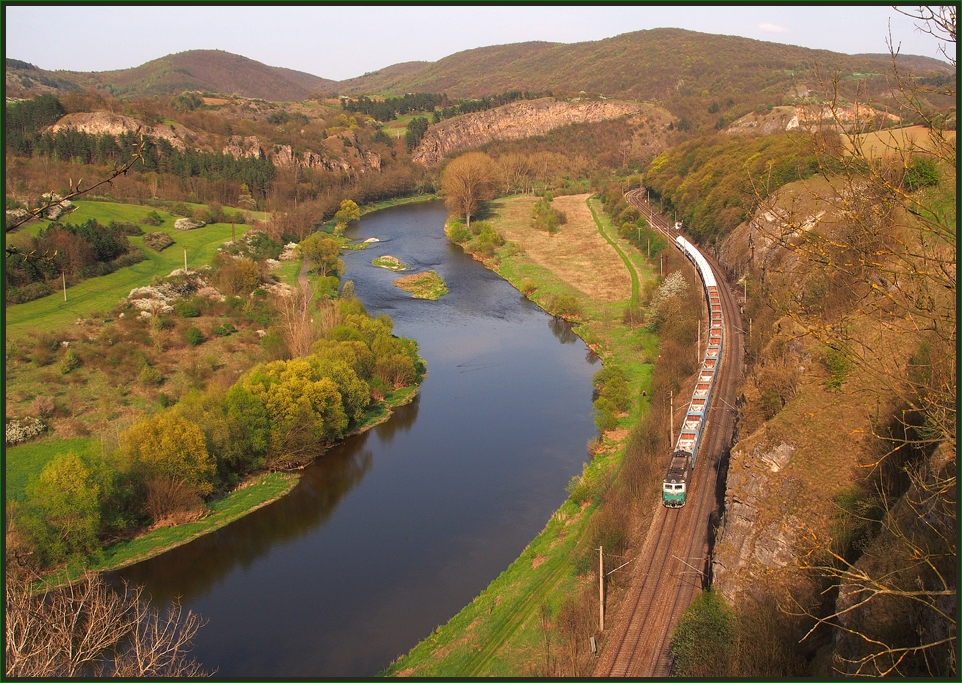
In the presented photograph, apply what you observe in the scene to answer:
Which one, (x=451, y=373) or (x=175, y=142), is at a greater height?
(x=175, y=142)

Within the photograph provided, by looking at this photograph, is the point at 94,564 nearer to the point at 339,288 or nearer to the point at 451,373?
the point at 451,373

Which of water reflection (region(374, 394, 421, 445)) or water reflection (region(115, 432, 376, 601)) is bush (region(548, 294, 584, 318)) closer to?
water reflection (region(374, 394, 421, 445))

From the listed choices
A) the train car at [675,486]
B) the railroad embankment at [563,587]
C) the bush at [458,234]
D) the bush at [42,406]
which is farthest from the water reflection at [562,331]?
the bush at [42,406]

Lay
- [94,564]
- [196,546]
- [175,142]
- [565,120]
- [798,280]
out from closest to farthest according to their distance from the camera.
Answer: [94,564]
[196,546]
[798,280]
[175,142]
[565,120]

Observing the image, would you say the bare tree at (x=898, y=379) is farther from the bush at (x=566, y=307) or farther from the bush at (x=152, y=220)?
the bush at (x=152, y=220)

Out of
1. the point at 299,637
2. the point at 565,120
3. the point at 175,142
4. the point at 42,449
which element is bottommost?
the point at 299,637

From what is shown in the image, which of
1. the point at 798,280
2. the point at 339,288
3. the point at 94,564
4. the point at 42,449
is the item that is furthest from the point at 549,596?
the point at 339,288
